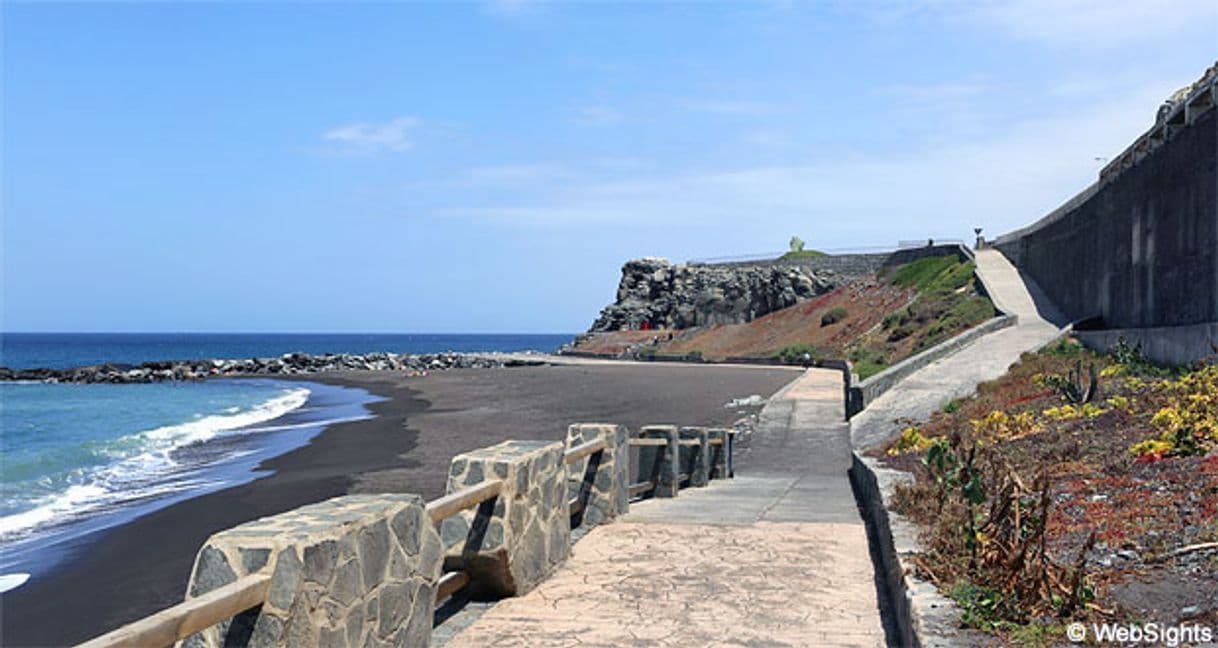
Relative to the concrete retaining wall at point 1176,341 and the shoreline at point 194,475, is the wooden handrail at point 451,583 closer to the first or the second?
the shoreline at point 194,475

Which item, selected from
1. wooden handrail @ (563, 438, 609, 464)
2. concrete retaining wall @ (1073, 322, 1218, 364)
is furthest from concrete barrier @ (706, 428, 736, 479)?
concrete retaining wall @ (1073, 322, 1218, 364)

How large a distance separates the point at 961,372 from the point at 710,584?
63.7 feet

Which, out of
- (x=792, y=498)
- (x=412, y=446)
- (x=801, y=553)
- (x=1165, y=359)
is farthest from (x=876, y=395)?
(x=801, y=553)

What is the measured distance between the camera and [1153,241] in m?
24.2

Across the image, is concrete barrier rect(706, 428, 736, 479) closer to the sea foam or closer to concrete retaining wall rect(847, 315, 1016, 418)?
concrete retaining wall rect(847, 315, 1016, 418)

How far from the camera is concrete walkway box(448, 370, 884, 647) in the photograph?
6582mm

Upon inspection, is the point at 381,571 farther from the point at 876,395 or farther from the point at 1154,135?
the point at 1154,135

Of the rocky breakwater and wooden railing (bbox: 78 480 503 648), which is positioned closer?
wooden railing (bbox: 78 480 503 648)

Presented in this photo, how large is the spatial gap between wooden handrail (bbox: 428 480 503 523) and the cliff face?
62.9 m

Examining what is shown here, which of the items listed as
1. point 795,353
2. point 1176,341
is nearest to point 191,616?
point 1176,341

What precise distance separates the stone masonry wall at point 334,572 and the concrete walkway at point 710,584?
847mm

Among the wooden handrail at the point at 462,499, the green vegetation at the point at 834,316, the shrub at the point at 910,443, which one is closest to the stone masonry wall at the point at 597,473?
the wooden handrail at the point at 462,499

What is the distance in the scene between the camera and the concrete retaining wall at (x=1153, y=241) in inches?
781

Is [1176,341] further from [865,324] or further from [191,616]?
[865,324]
